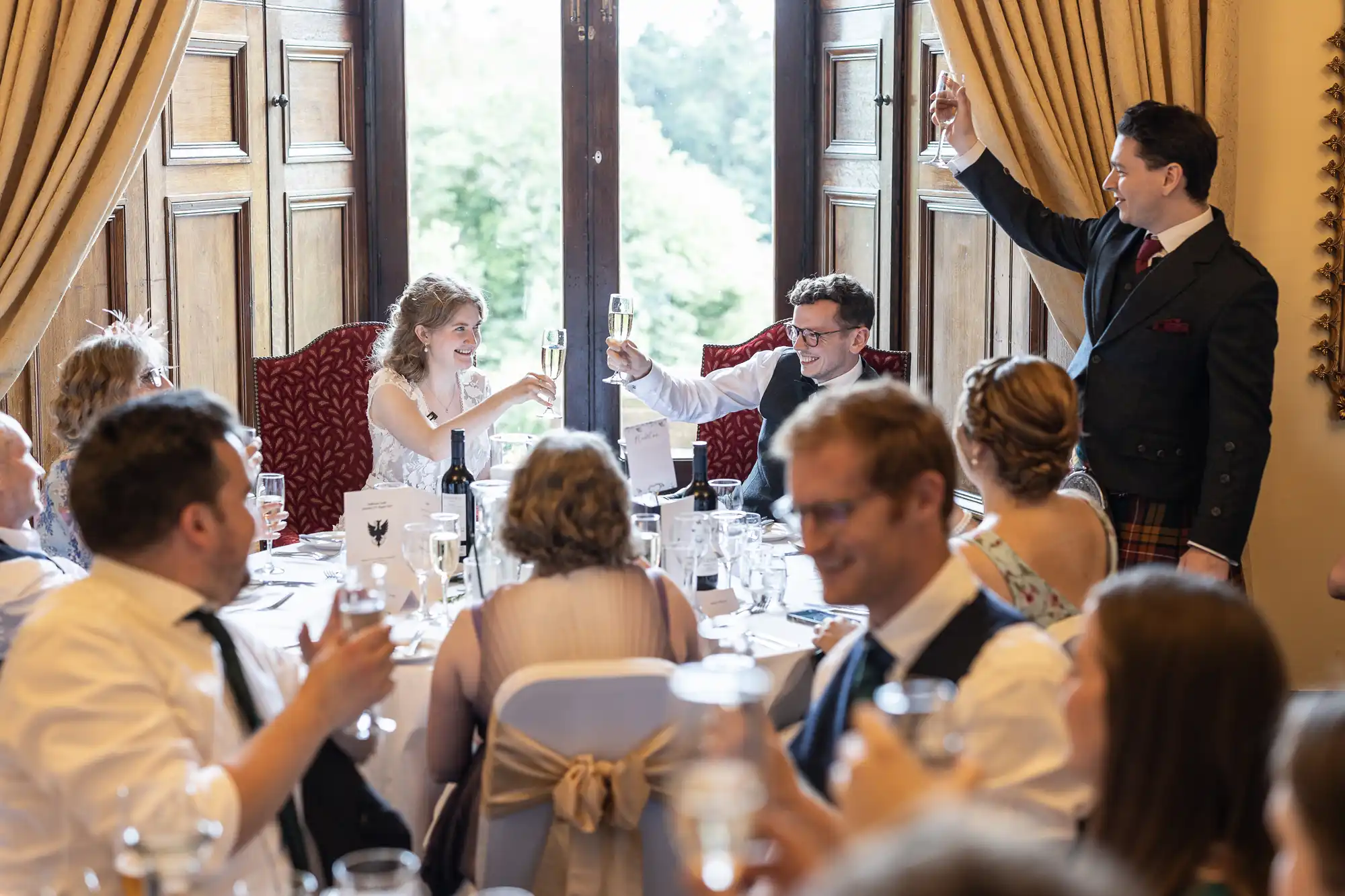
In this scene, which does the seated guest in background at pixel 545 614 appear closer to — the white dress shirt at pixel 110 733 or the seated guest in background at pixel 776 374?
the white dress shirt at pixel 110 733

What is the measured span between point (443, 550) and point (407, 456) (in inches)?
61.5

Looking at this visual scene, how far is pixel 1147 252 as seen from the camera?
11.7 ft

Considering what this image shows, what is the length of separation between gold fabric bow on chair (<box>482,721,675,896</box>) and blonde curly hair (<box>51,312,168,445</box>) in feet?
5.12

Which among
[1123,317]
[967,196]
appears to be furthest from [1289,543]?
[967,196]

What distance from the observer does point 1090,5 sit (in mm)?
3963

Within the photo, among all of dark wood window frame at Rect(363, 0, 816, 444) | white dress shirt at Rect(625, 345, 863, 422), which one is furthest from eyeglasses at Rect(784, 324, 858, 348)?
dark wood window frame at Rect(363, 0, 816, 444)

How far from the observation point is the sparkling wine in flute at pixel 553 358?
3627 mm

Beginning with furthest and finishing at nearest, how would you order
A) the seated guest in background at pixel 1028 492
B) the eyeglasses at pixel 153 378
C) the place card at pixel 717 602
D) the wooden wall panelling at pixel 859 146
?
1. the wooden wall panelling at pixel 859 146
2. the eyeglasses at pixel 153 378
3. the place card at pixel 717 602
4. the seated guest in background at pixel 1028 492

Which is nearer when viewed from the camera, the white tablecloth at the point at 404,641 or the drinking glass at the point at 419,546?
the white tablecloth at the point at 404,641

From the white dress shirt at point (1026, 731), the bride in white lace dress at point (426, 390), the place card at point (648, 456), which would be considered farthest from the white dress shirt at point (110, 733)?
the bride in white lace dress at point (426, 390)

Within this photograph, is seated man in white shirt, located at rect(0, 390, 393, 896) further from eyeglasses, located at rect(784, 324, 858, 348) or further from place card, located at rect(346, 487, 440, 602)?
eyeglasses, located at rect(784, 324, 858, 348)

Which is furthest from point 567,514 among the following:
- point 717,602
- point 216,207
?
point 216,207

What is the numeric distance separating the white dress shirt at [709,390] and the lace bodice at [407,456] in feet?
1.88

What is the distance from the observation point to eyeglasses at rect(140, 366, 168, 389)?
11.0 ft
